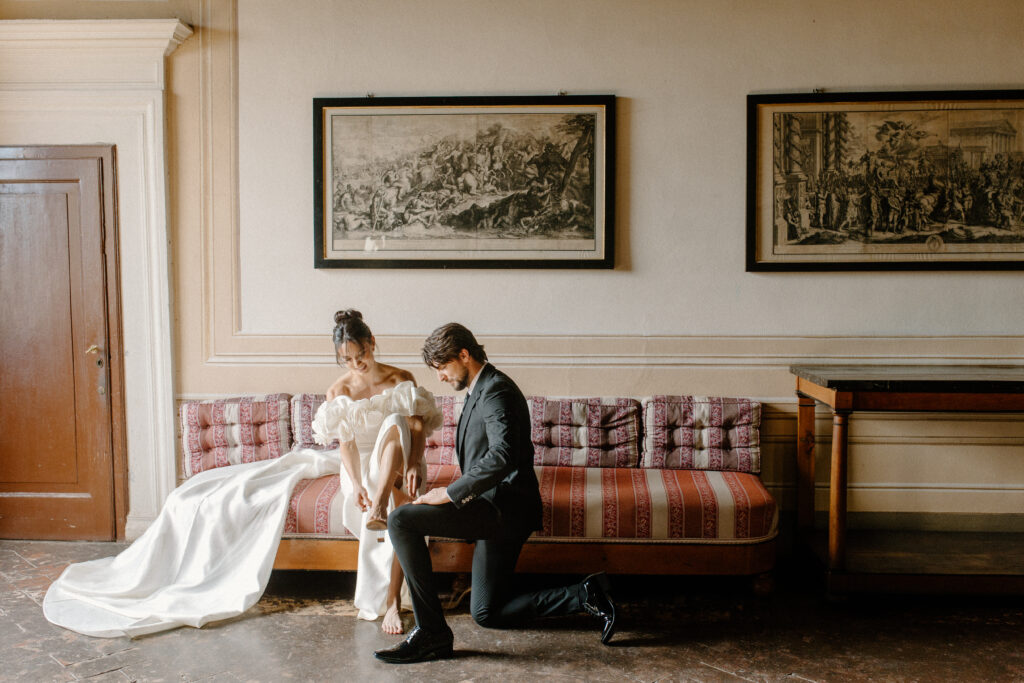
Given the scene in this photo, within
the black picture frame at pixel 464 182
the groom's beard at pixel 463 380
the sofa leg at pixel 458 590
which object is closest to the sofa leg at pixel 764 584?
the sofa leg at pixel 458 590

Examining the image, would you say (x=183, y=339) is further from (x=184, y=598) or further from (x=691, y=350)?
(x=691, y=350)

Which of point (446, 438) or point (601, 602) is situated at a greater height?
point (446, 438)

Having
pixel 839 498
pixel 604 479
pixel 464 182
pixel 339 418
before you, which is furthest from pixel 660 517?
pixel 464 182

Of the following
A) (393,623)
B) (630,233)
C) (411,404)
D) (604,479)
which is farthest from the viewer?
(630,233)

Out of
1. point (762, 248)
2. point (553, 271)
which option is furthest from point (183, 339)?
point (762, 248)

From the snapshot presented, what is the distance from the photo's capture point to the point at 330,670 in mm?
3160

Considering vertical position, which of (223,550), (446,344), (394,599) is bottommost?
(394,599)

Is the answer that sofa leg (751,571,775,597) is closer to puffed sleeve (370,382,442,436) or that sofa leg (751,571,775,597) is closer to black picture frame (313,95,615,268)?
puffed sleeve (370,382,442,436)

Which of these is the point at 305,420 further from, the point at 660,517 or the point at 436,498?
the point at 660,517

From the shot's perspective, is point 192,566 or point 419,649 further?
point 192,566

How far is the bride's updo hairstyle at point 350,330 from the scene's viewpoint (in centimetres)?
383

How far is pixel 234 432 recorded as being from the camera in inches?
181

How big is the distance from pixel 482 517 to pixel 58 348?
3305 mm

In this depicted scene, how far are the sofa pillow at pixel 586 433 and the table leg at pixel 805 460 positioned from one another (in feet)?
3.27
